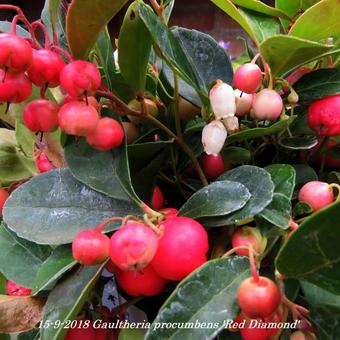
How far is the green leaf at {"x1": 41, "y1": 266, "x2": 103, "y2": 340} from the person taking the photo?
1.05ft

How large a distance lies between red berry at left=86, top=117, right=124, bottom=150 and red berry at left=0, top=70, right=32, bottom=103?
0.05 meters

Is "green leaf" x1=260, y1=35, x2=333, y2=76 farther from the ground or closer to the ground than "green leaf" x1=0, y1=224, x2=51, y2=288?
farther from the ground

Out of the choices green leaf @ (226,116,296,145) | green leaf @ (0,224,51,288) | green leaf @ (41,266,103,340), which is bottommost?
green leaf @ (0,224,51,288)

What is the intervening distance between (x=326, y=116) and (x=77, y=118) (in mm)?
185

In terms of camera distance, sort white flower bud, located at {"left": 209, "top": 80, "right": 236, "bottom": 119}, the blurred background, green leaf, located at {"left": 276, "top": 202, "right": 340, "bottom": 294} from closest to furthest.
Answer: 1. green leaf, located at {"left": 276, "top": 202, "right": 340, "bottom": 294}
2. white flower bud, located at {"left": 209, "top": 80, "right": 236, "bottom": 119}
3. the blurred background

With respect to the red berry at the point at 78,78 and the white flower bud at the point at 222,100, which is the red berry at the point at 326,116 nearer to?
the white flower bud at the point at 222,100

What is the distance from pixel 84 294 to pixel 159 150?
135 mm

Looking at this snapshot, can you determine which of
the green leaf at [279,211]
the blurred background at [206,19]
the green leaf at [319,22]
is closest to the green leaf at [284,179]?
the green leaf at [279,211]

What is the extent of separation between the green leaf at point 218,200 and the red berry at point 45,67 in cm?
13

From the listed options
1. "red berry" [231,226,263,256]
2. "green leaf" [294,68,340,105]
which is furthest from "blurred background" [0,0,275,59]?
"red berry" [231,226,263,256]

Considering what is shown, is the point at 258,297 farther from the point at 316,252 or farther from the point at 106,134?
the point at 106,134

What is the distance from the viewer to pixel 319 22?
38cm

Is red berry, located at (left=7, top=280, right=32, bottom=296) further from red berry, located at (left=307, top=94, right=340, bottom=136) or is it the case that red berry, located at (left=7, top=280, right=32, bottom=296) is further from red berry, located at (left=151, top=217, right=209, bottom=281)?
red berry, located at (left=307, top=94, right=340, bottom=136)

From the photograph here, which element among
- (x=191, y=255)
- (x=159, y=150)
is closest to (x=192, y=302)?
(x=191, y=255)
